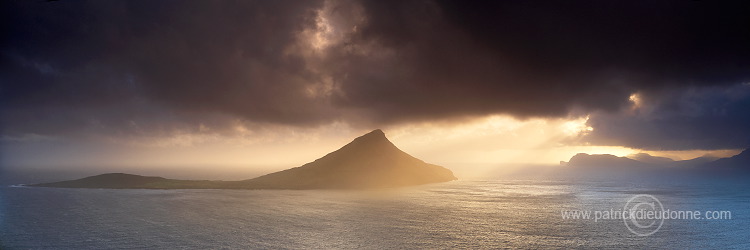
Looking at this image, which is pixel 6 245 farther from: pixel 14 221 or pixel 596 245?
pixel 596 245

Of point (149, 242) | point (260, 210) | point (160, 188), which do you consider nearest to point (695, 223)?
point (260, 210)

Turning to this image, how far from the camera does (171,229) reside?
234 feet

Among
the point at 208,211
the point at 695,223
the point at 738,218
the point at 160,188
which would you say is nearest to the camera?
the point at 695,223

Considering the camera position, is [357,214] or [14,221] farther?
[357,214]

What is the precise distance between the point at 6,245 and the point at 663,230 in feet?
373

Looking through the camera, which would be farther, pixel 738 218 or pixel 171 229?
pixel 738 218

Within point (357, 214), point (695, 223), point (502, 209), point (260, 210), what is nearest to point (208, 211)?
point (260, 210)

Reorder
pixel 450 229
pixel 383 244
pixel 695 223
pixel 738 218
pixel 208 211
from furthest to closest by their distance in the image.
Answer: pixel 208 211
pixel 738 218
pixel 695 223
pixel 450 229
pixel 383 244

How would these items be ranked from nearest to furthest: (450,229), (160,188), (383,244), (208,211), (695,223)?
1. (383,244)
2. (450,229)
3. (695,223)
4. (208,211)
5. (160,188)

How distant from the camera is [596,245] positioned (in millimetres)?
58125

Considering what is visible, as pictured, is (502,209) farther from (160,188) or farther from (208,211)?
(160,188)

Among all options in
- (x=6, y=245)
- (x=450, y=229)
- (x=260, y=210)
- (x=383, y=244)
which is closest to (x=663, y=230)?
(x=450, y=229)

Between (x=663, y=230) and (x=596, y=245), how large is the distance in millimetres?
26922

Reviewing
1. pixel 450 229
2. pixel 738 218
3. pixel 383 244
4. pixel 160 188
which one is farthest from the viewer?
pixel 160 188
